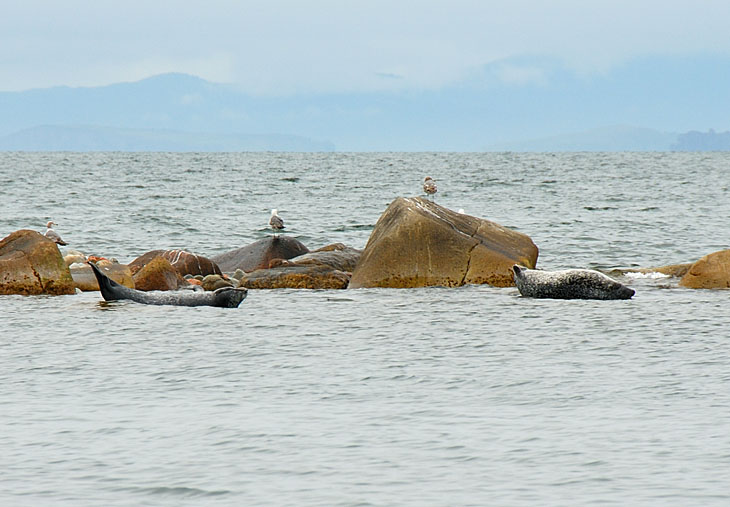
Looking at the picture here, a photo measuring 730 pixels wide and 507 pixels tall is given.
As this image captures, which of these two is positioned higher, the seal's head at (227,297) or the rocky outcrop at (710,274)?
the rocky outcrop at (710,274)

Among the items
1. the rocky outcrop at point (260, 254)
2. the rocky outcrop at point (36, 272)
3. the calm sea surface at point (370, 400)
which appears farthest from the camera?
the rocky outcrop at point (260, 254)

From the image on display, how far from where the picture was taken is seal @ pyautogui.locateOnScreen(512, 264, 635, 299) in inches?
688

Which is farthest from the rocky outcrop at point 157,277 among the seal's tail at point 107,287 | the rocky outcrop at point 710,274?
the rocky outcrop at point 710,274

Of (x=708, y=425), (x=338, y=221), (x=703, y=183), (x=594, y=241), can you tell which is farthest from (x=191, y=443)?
(x=703, y=183)

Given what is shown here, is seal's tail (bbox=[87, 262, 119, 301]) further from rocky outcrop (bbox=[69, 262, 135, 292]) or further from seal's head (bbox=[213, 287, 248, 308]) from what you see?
seal's head (bbox=[213, 287, 248, 308])

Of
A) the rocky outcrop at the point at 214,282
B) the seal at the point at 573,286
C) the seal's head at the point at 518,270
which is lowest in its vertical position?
the rocky outcrop at the point at 214,282

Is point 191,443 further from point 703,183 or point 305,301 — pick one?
point 703,183

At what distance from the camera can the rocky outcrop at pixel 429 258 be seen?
63.6 ft

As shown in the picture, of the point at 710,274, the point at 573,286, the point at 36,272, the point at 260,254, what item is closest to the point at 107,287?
the point at 36,272

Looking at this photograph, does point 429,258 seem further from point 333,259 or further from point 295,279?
point 333,259

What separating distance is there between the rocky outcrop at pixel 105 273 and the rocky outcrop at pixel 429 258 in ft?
14.7

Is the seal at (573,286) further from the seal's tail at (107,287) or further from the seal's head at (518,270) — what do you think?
the seal's tail at (107,287)

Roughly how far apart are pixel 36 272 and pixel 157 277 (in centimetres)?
227

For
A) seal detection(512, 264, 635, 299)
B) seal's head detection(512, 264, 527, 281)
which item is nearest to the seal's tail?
seal's head detection(512, 264, 527, 281)
